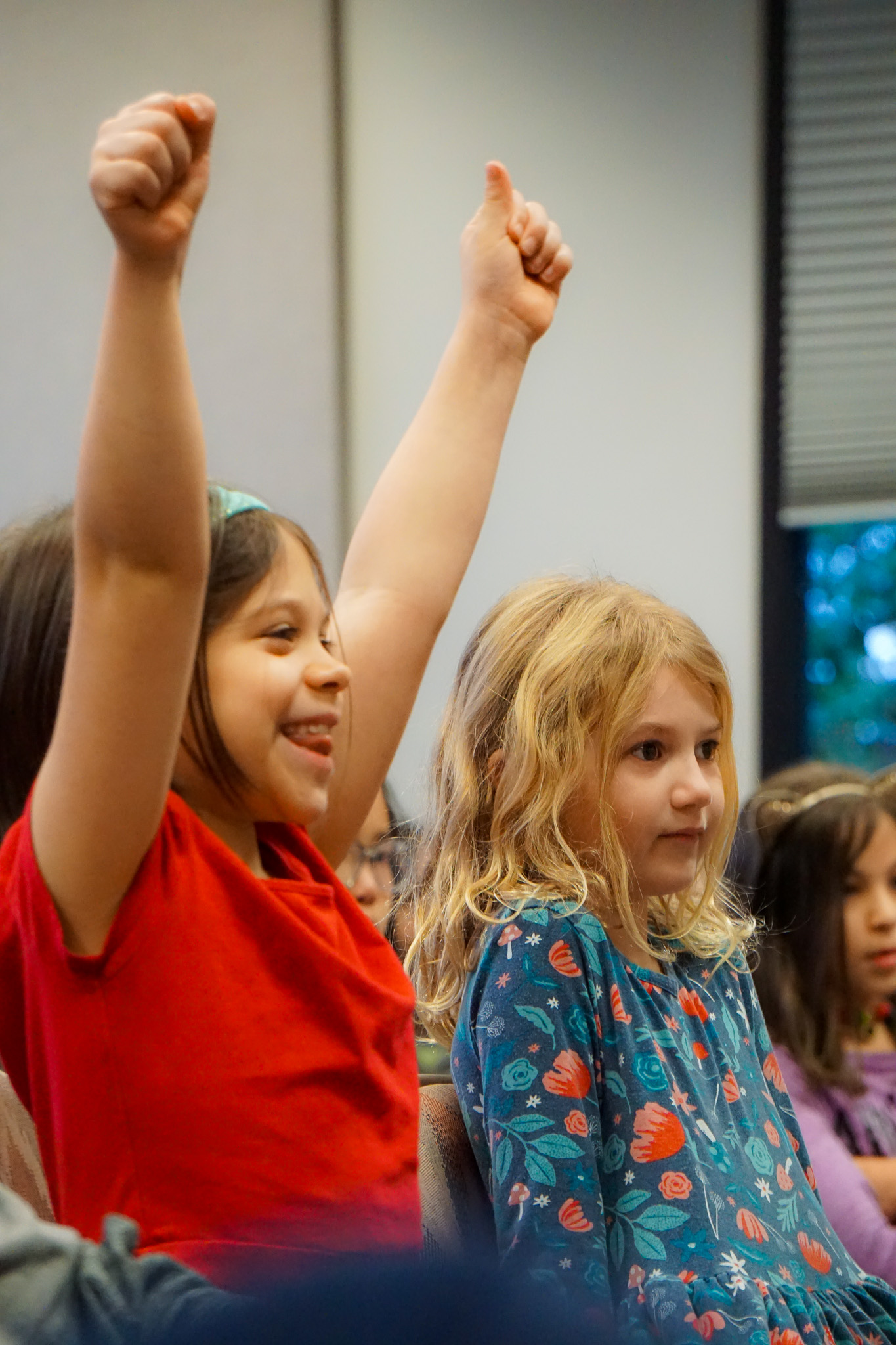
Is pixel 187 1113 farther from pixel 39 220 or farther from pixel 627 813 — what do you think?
pixel 39 220

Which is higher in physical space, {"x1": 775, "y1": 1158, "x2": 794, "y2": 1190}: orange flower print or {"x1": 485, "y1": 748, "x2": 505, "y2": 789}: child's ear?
{"x1": 485, "y1": 748, "x2": 505, "y2": 789}: child's ear

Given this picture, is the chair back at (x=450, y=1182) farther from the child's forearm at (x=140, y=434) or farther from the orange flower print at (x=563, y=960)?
Answer: the child's forearm at (x=140, y=434)

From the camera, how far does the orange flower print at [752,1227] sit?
92 cm

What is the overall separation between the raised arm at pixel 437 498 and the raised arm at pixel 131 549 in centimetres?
20

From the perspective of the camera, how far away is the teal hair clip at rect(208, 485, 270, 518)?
67 centimetres

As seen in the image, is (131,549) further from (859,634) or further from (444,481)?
(859,634)

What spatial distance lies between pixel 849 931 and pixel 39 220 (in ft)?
5.41

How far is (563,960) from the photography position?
95 cm

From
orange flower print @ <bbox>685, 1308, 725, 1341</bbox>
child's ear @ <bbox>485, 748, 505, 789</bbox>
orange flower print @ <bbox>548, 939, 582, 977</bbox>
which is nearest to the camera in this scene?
orange flower print @ <bbox>685, 1308, 725, 1341</bbox>

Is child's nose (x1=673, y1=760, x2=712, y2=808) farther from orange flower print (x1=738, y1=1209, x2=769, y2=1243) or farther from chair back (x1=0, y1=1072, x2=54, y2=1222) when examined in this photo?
chair back (x1=0, y1=1072, x2=54, y2=1222)

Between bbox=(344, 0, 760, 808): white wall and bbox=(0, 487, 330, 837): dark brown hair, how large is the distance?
1539 millimetres

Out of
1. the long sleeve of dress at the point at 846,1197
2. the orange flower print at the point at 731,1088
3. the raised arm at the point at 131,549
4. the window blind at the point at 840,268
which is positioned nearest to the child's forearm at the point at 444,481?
the raised arm at the point at 131,549

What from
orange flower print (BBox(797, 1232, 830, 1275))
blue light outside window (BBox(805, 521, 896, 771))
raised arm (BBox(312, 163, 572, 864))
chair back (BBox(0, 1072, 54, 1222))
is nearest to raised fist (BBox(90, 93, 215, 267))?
raised arm (BBox(312, 163, 572, 864))

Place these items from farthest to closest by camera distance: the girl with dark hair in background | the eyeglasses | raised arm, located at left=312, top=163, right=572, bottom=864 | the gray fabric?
the eyeglasses → the girl with dark hair in background → raised arm, located at left=312, top=163, right=572, bottom=864 → the gray fabric
